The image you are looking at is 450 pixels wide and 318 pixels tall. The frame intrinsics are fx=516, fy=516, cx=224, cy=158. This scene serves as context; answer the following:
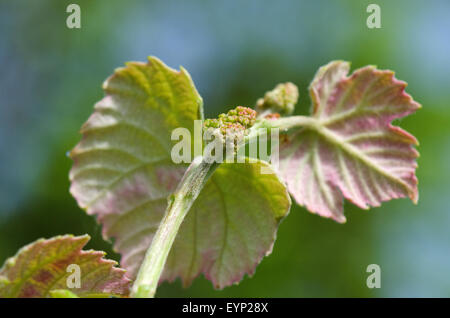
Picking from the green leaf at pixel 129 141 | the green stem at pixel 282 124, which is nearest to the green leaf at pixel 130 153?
the green leaf at pixel 129 141

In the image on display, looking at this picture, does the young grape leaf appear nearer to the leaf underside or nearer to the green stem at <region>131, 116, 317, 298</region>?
the green stem at <region>131, 116, 317, 298</region>

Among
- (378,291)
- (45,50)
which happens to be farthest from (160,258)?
(45,50)

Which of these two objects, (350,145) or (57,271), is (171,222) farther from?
(350,145)

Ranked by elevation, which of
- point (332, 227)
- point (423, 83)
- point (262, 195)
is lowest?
point (332, 227)

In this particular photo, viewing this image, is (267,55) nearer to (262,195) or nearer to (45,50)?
(45,50)

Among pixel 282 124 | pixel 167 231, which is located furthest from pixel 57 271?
pixel 282 124

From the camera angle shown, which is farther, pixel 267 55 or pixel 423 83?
pixel 267 55

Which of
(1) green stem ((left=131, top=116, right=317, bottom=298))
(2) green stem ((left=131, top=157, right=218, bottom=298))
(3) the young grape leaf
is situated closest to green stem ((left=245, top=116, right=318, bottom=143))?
(1) green stem ((left=131, top=116, right=317, bottom=298))

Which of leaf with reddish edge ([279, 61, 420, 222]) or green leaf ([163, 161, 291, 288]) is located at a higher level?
leaf with reddish edge ([279, 61, 420, 222])

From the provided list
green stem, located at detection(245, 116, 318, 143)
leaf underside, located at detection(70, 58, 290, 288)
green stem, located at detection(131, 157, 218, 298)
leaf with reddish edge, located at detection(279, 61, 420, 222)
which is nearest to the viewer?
green stem, located at detection(131, 157, 218, 298)
